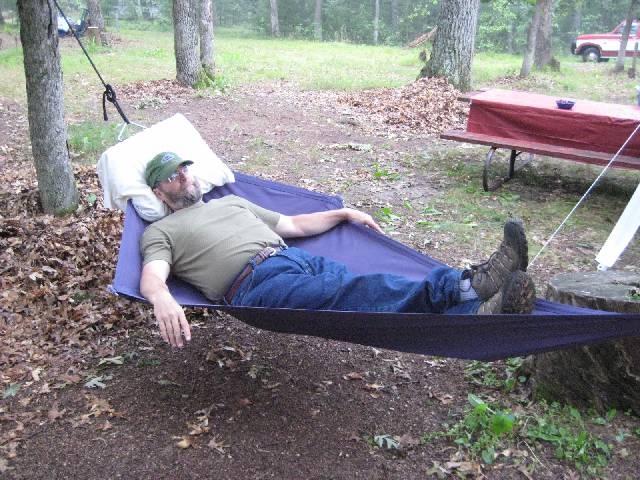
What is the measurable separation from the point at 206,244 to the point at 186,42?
23.4 ft

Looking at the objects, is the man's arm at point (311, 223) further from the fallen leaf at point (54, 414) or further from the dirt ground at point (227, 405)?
the fallen leaf at point (54, 414)

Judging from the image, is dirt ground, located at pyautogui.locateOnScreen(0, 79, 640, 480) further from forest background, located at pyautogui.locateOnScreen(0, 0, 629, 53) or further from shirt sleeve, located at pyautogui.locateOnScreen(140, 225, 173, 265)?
forest background, located at pyautogui.locateOnScreen(0, 0, 629, 53)

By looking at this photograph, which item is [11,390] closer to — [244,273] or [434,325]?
[244,273]

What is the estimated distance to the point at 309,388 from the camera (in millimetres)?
2797

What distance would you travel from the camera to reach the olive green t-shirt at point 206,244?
2.69 m

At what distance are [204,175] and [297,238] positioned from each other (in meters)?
0.68

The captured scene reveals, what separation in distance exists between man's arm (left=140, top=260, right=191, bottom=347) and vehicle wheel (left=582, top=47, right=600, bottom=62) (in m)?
17.8

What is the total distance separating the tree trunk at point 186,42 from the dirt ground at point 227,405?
5.58 m

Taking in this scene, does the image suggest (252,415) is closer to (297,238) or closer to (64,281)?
(297,238)

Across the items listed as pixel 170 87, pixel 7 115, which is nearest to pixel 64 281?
pixel 7 115

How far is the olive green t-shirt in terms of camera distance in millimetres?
2686

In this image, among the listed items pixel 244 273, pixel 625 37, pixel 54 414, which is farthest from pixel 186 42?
pixel 625 37

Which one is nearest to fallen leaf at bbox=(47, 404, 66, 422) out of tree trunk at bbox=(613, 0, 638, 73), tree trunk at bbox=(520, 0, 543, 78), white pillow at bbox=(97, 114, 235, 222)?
white pillow at bbox=(97, 114, 235, 222)

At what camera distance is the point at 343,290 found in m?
2.46
